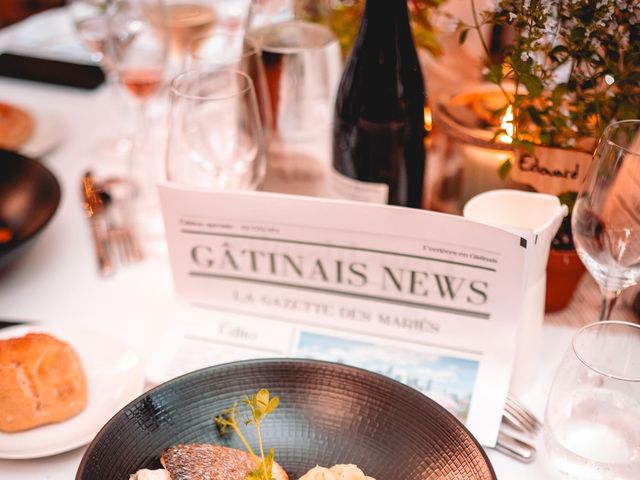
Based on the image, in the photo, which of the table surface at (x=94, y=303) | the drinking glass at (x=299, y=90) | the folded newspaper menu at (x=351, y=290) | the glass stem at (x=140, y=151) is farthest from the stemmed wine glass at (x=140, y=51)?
the folded newspaper menu at (x=351, y=290)

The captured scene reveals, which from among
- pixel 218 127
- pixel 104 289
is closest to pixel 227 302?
pixel 104 289

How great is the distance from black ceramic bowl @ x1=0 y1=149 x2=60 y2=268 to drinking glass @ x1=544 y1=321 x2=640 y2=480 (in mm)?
693

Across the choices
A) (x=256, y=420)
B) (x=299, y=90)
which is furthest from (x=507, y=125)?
(x=256, y=420)

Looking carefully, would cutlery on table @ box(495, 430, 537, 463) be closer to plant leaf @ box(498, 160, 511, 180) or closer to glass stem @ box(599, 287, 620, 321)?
glass stem @ box(599, 287, 620, 321)

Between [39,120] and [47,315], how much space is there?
565 mm

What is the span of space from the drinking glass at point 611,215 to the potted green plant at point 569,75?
78 millimetres

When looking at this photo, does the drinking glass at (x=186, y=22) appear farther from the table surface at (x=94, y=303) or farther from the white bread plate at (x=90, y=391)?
the white bread plate at (x=90, y=391)

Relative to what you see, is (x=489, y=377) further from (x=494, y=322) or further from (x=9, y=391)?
(x=9, y=391)

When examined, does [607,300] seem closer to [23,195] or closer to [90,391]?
[90,391]

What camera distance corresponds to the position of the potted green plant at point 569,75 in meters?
0.71

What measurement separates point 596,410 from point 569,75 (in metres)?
0.36

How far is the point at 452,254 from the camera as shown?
76 centimetres

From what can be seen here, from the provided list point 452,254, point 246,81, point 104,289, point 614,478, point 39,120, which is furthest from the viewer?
point 39,120

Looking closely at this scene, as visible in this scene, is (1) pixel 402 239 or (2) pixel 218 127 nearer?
(1) pixel 402 239
